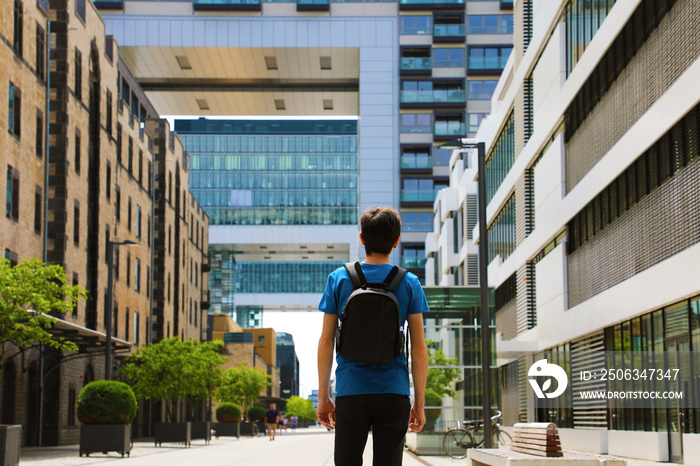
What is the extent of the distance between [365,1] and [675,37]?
212 feet

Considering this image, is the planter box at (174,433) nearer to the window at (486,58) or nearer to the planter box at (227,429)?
the planter box at (227,429)

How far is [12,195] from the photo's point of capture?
33.1 meters

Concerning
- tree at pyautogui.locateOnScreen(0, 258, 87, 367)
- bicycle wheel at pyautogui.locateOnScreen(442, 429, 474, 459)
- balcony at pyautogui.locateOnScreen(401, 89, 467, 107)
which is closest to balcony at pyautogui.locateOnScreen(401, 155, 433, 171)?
balcony at pyautogui.locateOnScreen(401, 89, 467, 107)

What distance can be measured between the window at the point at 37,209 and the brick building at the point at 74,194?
0.04m

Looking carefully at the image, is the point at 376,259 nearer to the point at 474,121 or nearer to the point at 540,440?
the point at 540,440

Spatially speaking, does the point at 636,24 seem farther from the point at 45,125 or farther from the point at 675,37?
the point at 45,125

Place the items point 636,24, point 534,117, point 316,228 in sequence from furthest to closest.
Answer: point 316,228
point 534,117
point 636,24

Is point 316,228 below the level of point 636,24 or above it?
above

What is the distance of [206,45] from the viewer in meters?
77.2

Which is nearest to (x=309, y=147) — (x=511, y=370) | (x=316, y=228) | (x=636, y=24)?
(x=316, y=228)

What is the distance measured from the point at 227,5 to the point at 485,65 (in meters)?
23.7

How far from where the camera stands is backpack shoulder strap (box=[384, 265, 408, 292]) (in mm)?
4520

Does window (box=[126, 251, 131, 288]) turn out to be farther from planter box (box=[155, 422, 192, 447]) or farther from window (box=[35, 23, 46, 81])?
window (box=[35, 23, 46, 81])

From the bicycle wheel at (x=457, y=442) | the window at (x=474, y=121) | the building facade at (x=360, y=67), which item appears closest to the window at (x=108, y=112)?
the bicycle wheel at (x=457, y=442)
